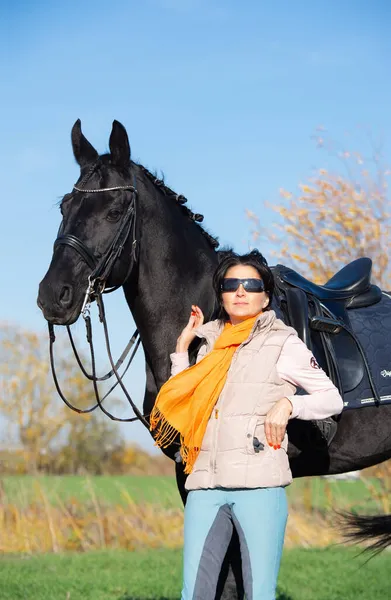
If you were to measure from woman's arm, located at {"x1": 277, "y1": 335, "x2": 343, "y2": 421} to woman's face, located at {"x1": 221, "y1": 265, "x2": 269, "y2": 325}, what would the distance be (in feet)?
0.75

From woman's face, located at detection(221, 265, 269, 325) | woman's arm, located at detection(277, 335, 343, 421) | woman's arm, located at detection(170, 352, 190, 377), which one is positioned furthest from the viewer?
woman's arm, located at detection(170, 352, 190, 377)

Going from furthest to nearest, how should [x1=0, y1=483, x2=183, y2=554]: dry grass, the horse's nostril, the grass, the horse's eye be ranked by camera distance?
1. the grass
2. [x1=0, y1=483, x2=183, y2=554]: dry grass
3. the horse's eye
4. the horse's nostril

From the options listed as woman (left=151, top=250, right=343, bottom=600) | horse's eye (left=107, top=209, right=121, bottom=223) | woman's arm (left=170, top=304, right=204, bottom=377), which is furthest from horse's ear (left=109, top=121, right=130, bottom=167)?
woman (left=151, top=250, right=343, bottom=600)

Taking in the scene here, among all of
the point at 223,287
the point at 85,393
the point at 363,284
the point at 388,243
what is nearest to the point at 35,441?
the point at 85,393

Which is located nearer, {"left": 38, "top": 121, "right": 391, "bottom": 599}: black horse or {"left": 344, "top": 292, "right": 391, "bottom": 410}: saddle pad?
{"left": 38, "top": 121, "right": 391, "bottom": 599}: black horse

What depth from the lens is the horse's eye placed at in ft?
13.6

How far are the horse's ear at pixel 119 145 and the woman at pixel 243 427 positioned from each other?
1.13 m

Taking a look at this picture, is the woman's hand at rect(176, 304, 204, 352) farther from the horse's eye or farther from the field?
the field

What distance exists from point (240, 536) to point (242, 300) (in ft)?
3.22

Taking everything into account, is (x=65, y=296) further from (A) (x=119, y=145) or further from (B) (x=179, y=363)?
(A) (x=119, y=145)

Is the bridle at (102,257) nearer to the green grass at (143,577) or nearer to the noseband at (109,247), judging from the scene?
the noseband at (109,247)

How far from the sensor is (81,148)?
4430 millimetres

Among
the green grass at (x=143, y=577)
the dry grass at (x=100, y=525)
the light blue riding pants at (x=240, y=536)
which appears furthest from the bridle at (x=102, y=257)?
the dry grass at (x=100, y=525)

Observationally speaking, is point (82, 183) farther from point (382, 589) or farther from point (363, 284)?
point (382, 589)
